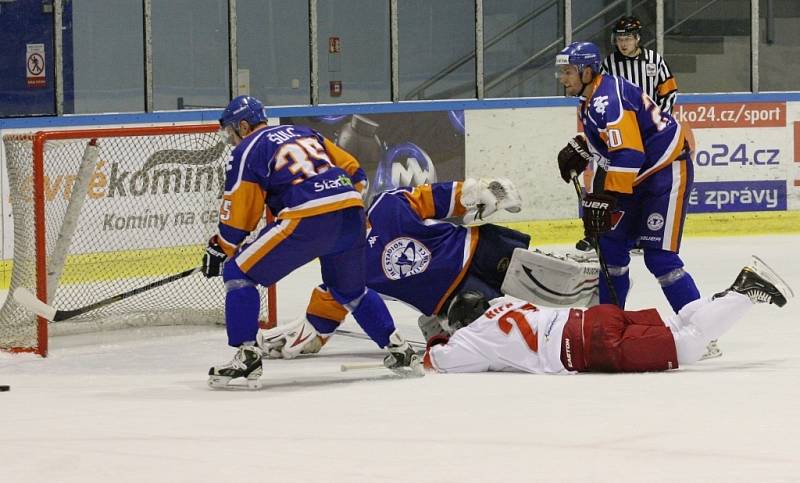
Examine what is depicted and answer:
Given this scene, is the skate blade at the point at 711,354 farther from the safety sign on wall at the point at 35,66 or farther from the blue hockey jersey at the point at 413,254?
the safety sign on wall at the point at 35,66

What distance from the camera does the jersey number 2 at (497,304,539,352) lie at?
4738mm

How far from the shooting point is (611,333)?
4.64m

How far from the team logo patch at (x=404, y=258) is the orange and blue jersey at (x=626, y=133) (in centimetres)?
74

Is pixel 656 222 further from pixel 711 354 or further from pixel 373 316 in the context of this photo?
pixel 373 316

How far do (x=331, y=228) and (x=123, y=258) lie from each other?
2425mm

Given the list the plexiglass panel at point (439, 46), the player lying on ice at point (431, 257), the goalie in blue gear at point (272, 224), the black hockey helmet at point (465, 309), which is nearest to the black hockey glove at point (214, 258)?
the goalie in blue gear at point (272, 224)

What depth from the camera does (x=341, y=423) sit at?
390 cm

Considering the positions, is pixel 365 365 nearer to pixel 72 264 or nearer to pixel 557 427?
pixel 557 427

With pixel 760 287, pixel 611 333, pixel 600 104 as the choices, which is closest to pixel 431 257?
pixel 600 104

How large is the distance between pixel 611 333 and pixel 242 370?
1.14m

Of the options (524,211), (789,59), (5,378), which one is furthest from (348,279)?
(789,59)

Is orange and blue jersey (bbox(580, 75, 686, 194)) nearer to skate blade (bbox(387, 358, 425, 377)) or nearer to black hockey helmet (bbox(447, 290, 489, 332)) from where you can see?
black hockey helmet (bbox(447, 290, 489, 332))

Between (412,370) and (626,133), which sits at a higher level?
(626,133)

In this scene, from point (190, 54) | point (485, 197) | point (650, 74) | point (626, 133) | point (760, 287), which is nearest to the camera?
point (760, 287)
